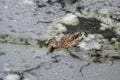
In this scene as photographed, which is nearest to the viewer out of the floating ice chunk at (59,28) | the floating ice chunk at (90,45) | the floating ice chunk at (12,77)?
the floating ice chunk at (12,77)

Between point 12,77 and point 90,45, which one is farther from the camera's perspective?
point 90,45

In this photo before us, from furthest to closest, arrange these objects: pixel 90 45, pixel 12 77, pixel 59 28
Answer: pixel 59 28, pixel 90 45, pixel 12 77

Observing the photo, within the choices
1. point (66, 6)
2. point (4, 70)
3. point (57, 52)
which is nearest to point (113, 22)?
point (66, 6)

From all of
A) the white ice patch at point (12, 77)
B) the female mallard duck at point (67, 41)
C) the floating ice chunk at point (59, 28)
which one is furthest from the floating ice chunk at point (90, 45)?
the white ice patch at point (12, 77)

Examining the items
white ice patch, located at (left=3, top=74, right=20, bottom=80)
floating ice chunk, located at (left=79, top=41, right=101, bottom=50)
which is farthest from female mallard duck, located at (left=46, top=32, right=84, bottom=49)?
white ice patch, located at (left=3, top=74, right=20, bottom=80)

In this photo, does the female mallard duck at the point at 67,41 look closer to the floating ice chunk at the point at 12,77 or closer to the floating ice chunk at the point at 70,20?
the floating ice chunk at the point at 70,20

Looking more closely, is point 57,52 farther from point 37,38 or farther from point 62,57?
point 37,38

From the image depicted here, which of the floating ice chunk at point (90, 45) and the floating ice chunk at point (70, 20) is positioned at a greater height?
the floating ice chunk at point (70, 20)

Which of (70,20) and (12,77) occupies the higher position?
(70,20)

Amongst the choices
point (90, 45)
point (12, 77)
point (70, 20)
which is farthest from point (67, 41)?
point (12, 77)

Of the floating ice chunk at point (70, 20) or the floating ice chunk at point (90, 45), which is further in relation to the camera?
the floating ice chunk at point (70, 20)

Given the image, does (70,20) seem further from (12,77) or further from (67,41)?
(12,77)

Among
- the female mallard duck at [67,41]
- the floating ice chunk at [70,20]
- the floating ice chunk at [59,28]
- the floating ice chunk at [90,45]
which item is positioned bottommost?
the floating ice chunk at [90,45]
